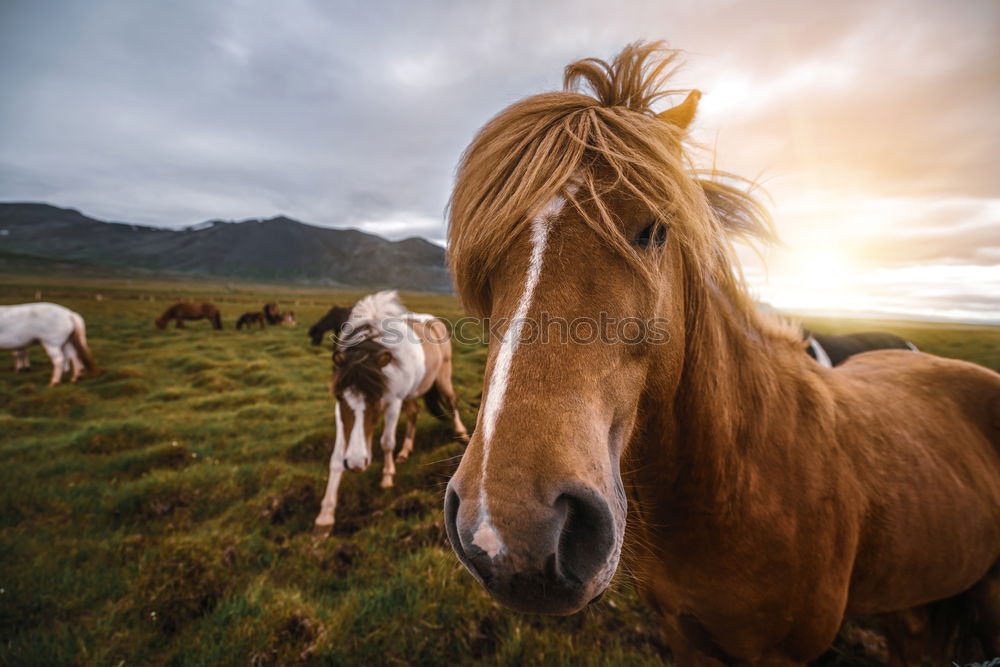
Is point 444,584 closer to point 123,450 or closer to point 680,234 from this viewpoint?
point 680,234

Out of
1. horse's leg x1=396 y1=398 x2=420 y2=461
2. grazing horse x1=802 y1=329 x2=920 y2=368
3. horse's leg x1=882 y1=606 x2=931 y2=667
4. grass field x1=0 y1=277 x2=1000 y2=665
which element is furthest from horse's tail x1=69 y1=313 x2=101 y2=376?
grazing horse x1=802 y1=329 x2=920 y2=368

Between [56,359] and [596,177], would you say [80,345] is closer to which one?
[56,359]

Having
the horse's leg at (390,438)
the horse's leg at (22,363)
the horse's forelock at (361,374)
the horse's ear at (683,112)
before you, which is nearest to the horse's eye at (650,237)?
the horse's ear at (683,112)

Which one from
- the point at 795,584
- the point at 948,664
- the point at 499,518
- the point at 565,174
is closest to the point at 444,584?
the point at 795,584

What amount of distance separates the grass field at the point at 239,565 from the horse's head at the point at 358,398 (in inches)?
35.1

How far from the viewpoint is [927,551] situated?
2066 millimetres

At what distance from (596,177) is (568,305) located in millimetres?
608

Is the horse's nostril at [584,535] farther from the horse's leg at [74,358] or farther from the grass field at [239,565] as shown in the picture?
the horse's leg at [74,358]

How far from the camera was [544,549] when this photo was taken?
3.21 feet

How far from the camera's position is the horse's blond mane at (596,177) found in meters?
1.45

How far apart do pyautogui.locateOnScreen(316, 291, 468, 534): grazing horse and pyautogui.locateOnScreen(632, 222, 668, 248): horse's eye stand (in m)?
4.18

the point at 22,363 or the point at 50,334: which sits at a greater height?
the point at 50,334

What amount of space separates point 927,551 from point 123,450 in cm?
1031

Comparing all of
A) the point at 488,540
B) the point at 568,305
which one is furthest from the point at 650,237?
the point at 488,540
